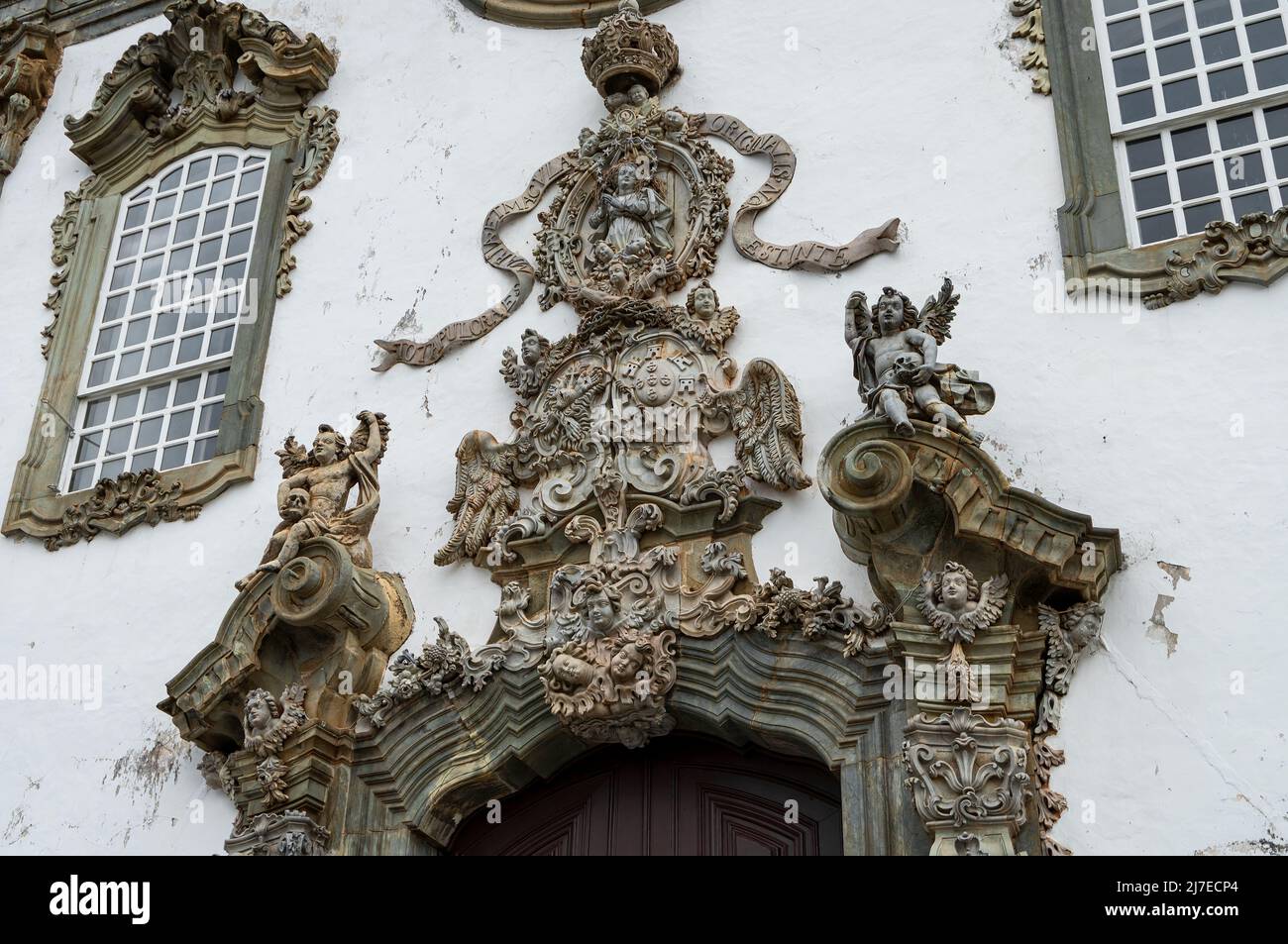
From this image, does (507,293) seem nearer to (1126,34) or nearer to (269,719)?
(269,719)

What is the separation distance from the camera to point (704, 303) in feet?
26.1

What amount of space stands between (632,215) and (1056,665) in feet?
10.4

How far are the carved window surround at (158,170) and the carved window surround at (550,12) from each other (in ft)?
3.66

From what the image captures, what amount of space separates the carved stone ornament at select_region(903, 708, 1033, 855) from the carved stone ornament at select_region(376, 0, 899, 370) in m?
2.43

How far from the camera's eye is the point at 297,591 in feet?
24.8

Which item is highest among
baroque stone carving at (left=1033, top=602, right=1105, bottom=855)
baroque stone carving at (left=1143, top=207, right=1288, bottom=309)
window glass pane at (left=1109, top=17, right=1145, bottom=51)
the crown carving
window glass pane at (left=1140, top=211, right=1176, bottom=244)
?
the crown carving

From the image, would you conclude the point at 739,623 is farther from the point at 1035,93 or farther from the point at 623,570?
the point at 1035,93

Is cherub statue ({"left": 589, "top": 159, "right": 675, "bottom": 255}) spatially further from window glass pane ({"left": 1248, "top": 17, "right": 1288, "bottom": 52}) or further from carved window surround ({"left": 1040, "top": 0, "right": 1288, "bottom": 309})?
window glass pane ({"left": 1248, "top": 17, "right": 1288, "bottom": 52})

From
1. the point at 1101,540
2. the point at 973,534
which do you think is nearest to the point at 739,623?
the point at 973,534

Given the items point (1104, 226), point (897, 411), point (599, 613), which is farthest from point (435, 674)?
point (1104, 226)

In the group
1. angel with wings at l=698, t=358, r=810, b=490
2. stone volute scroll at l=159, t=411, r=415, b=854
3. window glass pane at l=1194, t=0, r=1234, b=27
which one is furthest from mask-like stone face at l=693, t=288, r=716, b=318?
window glass pane at l=1194, t=0, r=1234, b=27

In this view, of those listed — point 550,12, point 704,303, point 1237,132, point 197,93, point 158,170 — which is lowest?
point 704,303

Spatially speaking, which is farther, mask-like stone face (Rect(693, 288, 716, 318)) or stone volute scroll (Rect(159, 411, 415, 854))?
mask-like stone face (Rect(693, 288, 716, 318))

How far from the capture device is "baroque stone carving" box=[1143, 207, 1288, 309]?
7.09 m
